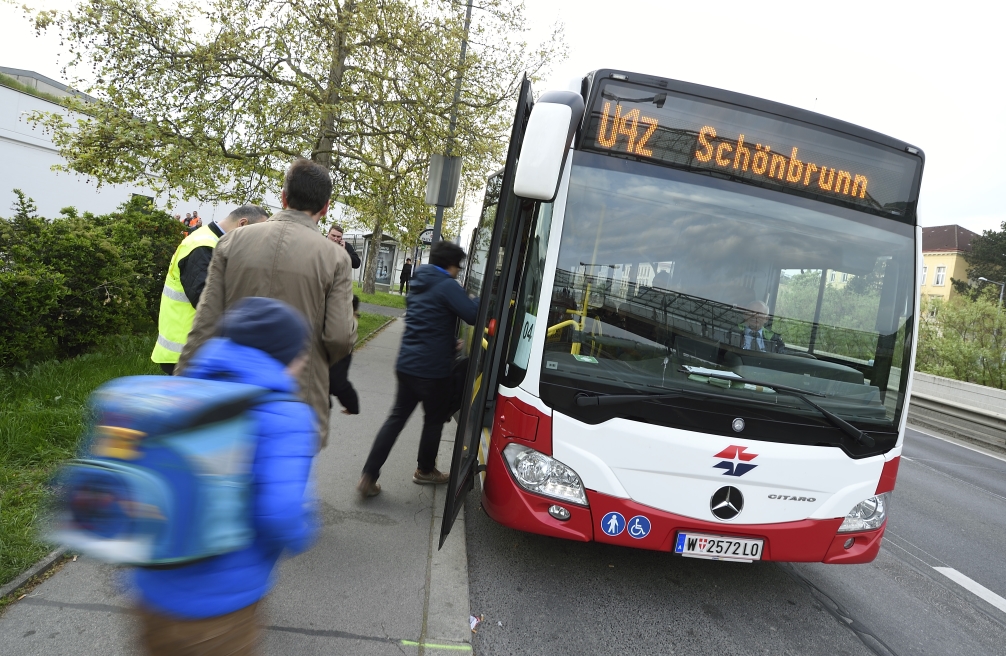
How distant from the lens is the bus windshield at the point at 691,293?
345cm

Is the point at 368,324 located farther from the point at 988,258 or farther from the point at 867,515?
the point at 988,258

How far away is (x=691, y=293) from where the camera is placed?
11.5 ft

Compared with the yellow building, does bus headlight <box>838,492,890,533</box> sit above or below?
below

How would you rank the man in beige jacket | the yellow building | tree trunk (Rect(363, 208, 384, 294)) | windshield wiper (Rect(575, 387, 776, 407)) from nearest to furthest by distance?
the man in beige jacket → windshield wiper (Rect(575, 387, 776, 407)) → tree trunk (Rect(363, 208, 384, 294)) → the yellow building

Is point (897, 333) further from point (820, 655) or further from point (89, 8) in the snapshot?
point (89, 8)

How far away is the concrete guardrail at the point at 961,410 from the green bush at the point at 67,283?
48.7 feet

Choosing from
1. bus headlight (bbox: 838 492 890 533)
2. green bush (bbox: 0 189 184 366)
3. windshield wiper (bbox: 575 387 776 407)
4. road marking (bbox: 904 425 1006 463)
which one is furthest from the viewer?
road marking (bbox: 904 425 1006 463)

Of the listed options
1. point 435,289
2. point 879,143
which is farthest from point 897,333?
point 435,289

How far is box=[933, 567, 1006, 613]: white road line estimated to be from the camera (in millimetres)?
4598

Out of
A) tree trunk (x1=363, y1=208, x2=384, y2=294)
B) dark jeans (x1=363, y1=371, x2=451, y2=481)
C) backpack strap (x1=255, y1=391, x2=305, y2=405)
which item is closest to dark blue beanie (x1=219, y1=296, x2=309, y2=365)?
backpack strap (x1=255, y1=391, x2=305, y2=405)

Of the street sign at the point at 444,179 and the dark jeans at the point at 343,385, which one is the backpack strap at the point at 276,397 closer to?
the dark jeans at the point at 343,385

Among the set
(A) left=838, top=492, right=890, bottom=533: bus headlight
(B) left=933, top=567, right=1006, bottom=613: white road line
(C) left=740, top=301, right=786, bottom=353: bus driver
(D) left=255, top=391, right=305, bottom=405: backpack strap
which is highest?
(C) left=740, top=301, right=786, bottom=353: bus driver

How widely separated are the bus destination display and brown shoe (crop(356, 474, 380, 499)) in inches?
106

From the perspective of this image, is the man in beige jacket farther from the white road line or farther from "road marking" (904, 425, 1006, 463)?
"road marking" (904, 425, 1006, 463)
